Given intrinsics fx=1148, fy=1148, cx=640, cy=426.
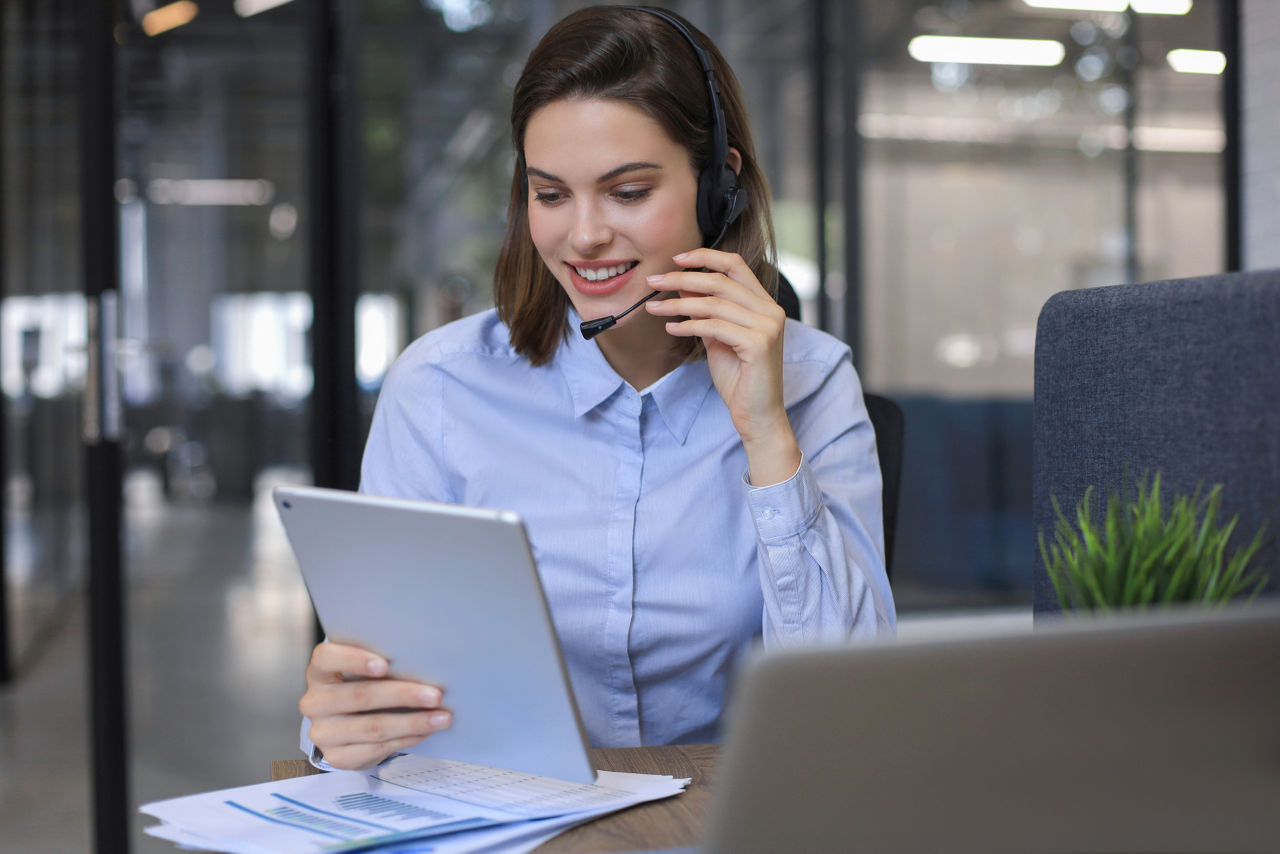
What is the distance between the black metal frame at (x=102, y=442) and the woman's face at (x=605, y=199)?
1.70 m

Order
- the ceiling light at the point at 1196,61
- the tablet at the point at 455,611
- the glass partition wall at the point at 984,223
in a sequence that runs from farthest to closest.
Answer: the glass partition wall at the point at 984,223 < the ceiling light at the point at 1196,61 < the tablet at the point at 455,611

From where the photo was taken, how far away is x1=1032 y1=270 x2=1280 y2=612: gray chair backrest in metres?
0.86

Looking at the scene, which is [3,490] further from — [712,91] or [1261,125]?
[1261,125]

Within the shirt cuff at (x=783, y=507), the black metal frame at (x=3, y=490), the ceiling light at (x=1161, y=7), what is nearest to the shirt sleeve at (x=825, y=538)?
the shirt cuff at (x=783, y=507)

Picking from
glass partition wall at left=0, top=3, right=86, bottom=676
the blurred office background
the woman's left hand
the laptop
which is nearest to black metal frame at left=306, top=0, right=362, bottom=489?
the blurred office background

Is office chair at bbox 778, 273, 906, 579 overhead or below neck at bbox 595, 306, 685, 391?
below

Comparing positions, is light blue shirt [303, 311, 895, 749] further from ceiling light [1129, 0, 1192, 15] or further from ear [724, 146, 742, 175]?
ceiling light [1129, 0, 1192, 15]

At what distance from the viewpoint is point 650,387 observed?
133 centimetres

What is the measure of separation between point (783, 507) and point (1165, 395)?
360mm

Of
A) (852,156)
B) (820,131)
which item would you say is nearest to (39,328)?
(820,131)

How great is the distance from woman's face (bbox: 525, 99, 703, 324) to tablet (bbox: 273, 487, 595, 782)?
50 cm

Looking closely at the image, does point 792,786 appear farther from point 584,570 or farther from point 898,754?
point 584,570

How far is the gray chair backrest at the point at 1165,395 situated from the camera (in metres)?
0.86

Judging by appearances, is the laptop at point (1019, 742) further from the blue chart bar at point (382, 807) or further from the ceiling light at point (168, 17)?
the ceiling light at point (168, 17)
